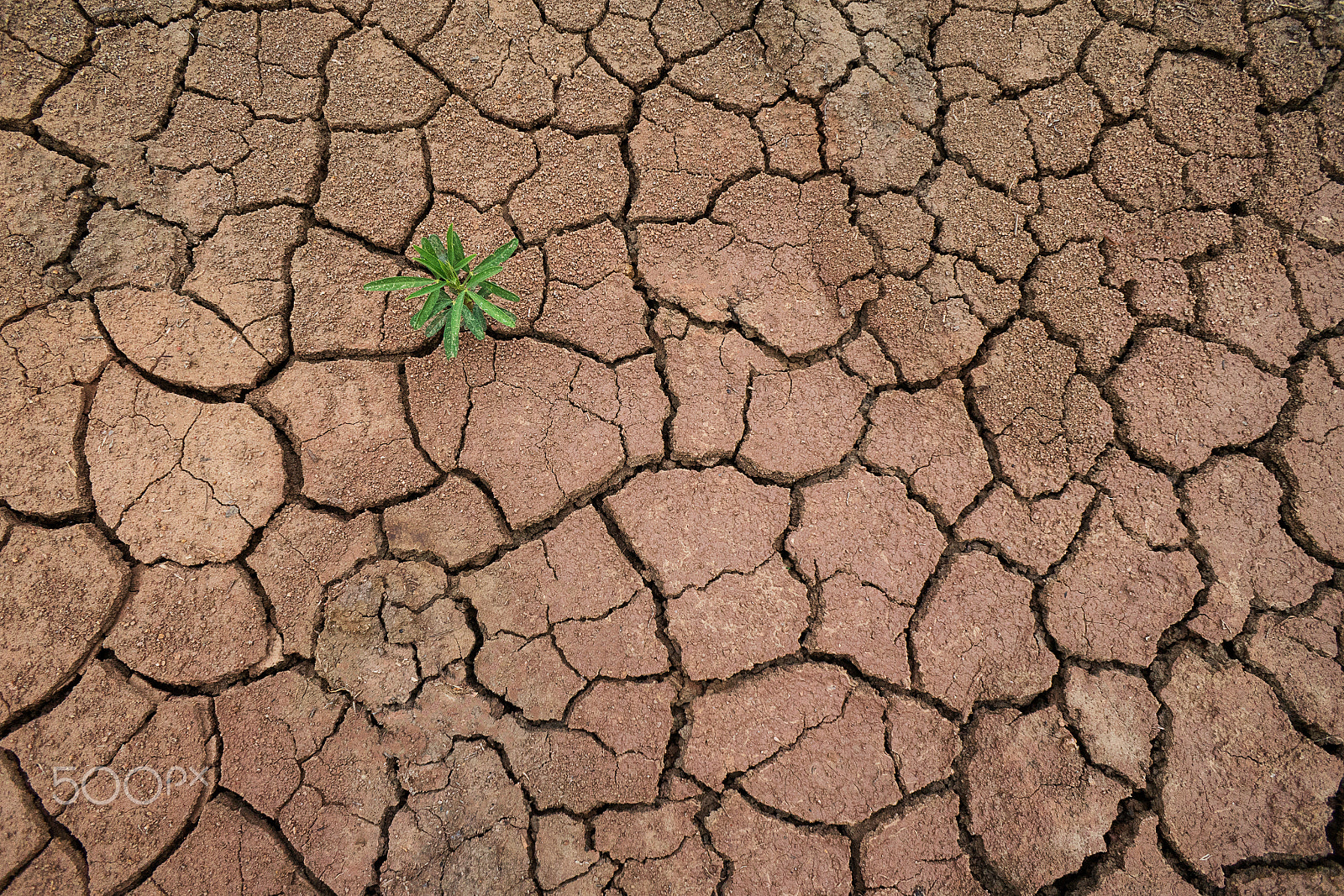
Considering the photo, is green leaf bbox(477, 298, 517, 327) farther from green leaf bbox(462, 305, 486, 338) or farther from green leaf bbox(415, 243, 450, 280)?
green leaf bbox(415, 243, 450, 280)

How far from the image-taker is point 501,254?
2395mm

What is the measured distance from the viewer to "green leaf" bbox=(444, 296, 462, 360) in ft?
7.55

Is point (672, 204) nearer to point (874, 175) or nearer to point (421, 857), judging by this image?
point (874, 175)

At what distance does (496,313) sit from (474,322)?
0.08 meters

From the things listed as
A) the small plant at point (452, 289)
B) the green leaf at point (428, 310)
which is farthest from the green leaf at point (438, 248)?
the green leaf at point (428, 310)

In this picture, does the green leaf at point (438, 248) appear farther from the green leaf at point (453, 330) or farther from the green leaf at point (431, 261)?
the green leaf at point (453, 330)

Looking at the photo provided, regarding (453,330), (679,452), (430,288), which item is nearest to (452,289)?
(430,288)

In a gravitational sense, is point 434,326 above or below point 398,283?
below

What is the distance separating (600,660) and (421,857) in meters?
0.68

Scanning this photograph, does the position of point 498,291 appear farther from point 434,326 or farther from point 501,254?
point 434,326

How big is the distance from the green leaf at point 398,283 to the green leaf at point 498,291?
17 centimetres

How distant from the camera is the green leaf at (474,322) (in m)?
2.33

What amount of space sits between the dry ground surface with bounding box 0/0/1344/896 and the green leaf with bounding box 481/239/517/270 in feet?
0.44

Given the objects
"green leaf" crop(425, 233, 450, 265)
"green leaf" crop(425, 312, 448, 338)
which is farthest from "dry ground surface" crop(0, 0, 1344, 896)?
"green leaf" crop(425, 233, 450, 265)
